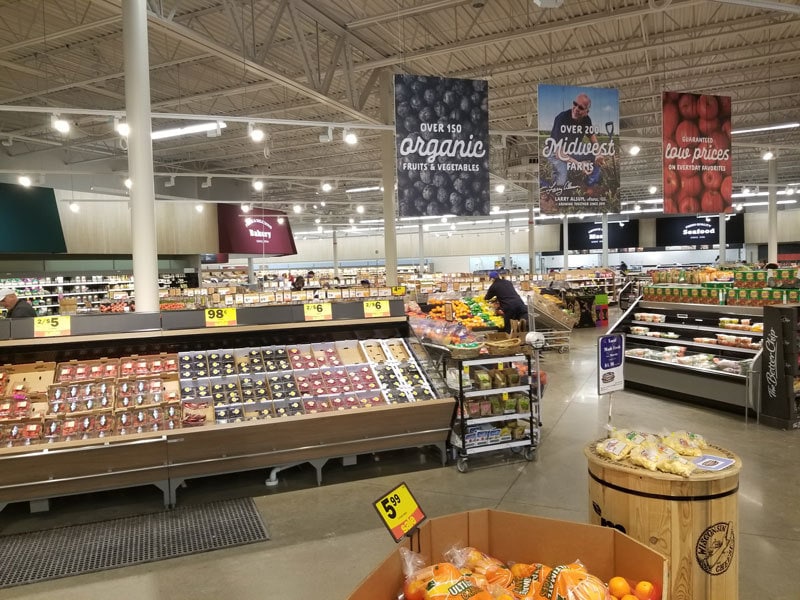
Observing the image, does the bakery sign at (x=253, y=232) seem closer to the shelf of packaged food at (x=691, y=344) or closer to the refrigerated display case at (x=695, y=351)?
the refrigerated display case at (x=695, y=351)

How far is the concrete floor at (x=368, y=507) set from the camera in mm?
3377

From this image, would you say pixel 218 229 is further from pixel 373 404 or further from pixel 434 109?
pixel 373 404

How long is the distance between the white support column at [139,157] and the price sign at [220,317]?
53.3 inches

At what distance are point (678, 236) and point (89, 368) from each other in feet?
111

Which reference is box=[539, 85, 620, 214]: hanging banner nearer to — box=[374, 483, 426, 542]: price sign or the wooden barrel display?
the wooden barrel display

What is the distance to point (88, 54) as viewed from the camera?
11.0 meters

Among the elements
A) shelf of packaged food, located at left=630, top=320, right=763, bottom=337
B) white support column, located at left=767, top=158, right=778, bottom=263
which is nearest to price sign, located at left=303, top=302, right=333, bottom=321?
shelf of packaged food, located at left=630, top=320, right=763, bottom=337

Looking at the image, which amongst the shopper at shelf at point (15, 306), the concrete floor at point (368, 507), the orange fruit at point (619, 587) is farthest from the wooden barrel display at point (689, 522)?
the shopper at shelf at point (15, 306)

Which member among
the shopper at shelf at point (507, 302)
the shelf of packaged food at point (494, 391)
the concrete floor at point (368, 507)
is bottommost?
the concrete floor at point (368, 507)

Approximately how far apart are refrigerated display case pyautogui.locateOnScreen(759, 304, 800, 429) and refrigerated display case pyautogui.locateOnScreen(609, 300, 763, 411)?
154 mm

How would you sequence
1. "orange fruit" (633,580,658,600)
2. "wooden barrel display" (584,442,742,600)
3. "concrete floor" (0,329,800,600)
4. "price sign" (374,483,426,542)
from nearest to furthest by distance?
"orange fruit" (633,580,658,600), "price sign" (374,483,426,542), "wooden barrel display" (584,442,742,600), "concrete floor" (0,329,800,600)

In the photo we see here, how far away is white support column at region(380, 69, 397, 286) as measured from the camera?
11.8 meters

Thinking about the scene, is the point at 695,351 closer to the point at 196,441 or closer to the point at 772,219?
the point at 196,441

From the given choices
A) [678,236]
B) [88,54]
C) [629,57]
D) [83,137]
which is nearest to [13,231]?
[83,137]
